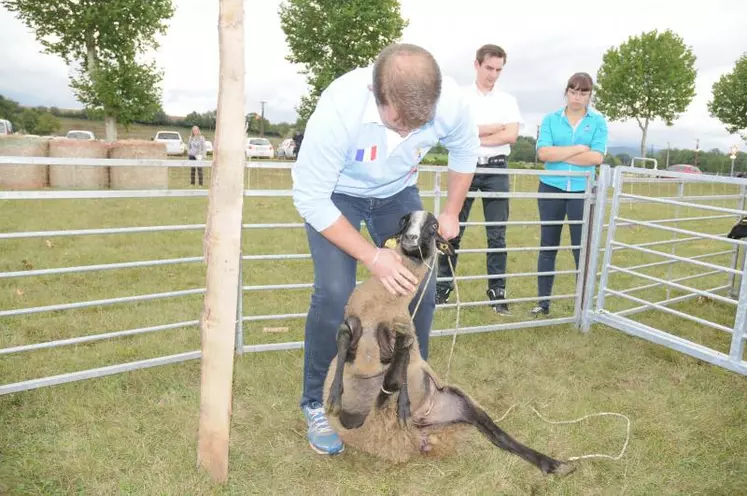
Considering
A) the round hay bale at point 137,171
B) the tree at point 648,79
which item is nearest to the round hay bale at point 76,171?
the round hay bale at point 137,171

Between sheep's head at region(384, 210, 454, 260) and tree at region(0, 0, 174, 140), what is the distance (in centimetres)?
2576

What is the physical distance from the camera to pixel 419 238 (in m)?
3.05

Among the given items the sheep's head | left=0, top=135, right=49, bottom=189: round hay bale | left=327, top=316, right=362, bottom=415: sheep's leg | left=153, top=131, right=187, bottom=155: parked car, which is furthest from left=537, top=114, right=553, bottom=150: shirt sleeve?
left=153, top=131, right=187, bottom=155: parked car

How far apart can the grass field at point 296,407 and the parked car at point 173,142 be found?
2796 cm

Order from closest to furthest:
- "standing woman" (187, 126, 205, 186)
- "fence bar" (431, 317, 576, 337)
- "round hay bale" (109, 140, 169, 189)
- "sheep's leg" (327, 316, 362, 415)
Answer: "sheep's leg" (327, 316, 362, 415) < "fence bar" (431, 317, 576, 337) < "round hay bale" (109, 140, 169, 189) < "standing woman" (187, 126, 205, 186)

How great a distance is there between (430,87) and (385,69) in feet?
0.67

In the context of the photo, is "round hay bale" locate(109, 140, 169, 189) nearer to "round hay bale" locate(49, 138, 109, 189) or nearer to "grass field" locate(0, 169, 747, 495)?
"round hay bale" locate(49, 138, 109, 189)

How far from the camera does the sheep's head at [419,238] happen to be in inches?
120

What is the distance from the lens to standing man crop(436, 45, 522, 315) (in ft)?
18.9

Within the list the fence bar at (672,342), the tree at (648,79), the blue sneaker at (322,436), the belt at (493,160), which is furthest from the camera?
the tree at (648,79)

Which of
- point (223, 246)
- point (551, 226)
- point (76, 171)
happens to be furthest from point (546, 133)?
point (76, 171)

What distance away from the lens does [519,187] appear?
23000mm

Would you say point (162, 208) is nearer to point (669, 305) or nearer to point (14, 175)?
point (14, 175)

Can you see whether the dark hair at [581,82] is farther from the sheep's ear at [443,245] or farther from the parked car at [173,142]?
the parked car at [173,142]
